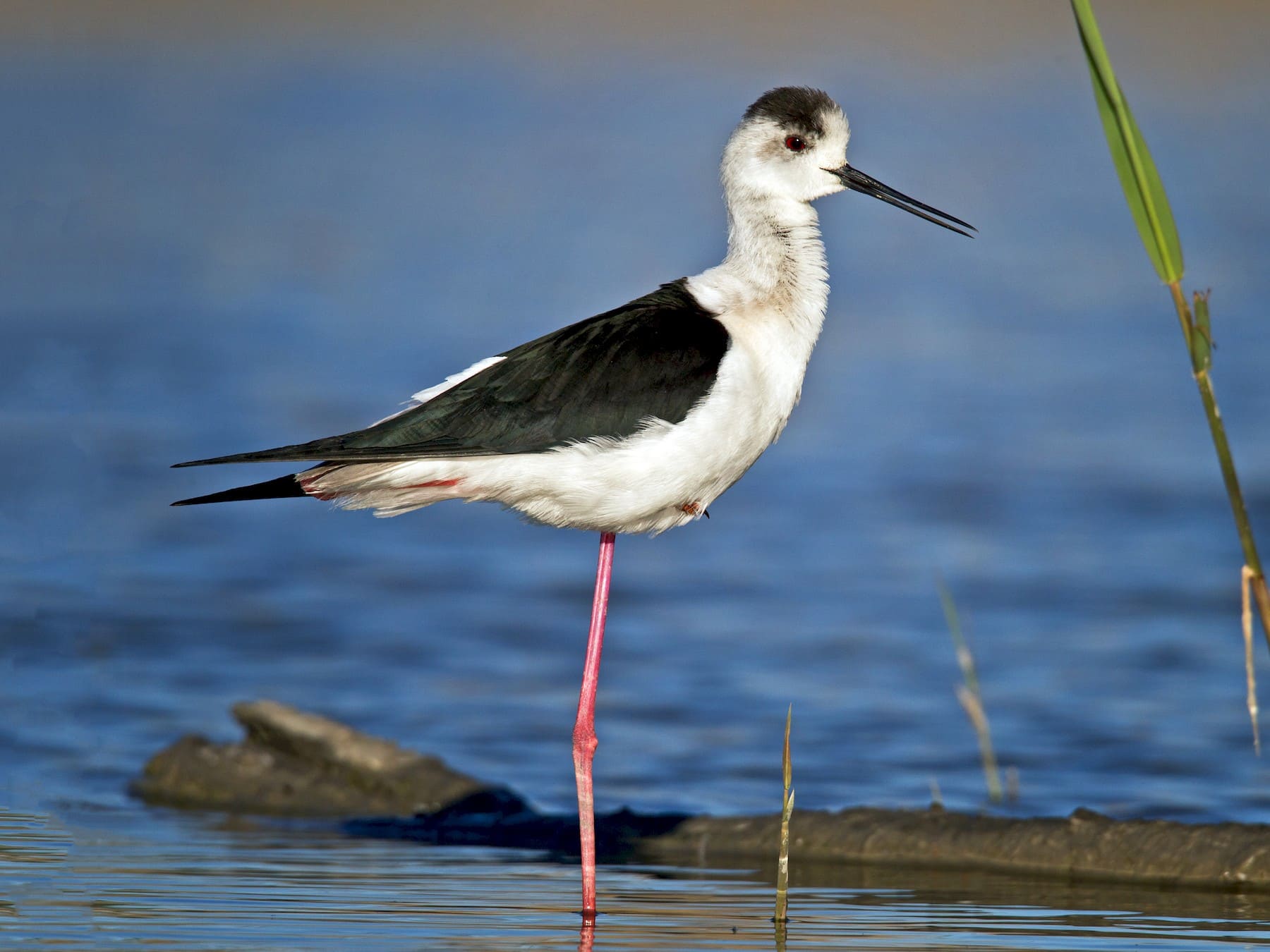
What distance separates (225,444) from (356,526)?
52.4 inches

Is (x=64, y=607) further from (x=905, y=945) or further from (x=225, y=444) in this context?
(x=905, y=945)

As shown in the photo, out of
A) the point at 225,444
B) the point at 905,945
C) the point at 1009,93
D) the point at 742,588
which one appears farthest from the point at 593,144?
the point at 905,945

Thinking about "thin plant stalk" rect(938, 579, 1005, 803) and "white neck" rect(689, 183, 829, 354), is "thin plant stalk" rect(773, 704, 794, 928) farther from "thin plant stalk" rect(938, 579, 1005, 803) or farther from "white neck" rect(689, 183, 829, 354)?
"thin plant stalk" rect(938, 579, 1005, 803)

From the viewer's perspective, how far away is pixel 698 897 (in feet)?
19.0

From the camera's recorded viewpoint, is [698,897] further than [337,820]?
No

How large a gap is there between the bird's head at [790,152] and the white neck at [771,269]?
0.12ft

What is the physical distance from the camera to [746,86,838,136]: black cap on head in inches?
233

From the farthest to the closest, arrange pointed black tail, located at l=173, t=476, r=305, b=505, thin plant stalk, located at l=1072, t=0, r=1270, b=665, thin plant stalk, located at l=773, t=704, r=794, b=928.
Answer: pointed black tail, located at l=173, t=476, r=305, b=505, thin plant stalk, located at l=773, t=704, r=794, b=928, thin plant stalk, located at l=1072, t=0, r=1270, b=665

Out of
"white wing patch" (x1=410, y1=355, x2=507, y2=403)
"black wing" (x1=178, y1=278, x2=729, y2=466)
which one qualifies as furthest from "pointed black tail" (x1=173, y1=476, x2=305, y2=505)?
"white wing patch" (x1=410, y1=355, x2=507, y2=403)

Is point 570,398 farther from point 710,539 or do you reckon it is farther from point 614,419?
point 710,539

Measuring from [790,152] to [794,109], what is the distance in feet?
0.46

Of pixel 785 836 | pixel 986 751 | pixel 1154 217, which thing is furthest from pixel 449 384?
pixel 986 751

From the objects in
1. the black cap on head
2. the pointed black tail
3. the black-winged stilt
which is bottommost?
the pointed black tail

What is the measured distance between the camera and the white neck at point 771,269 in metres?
5.64
